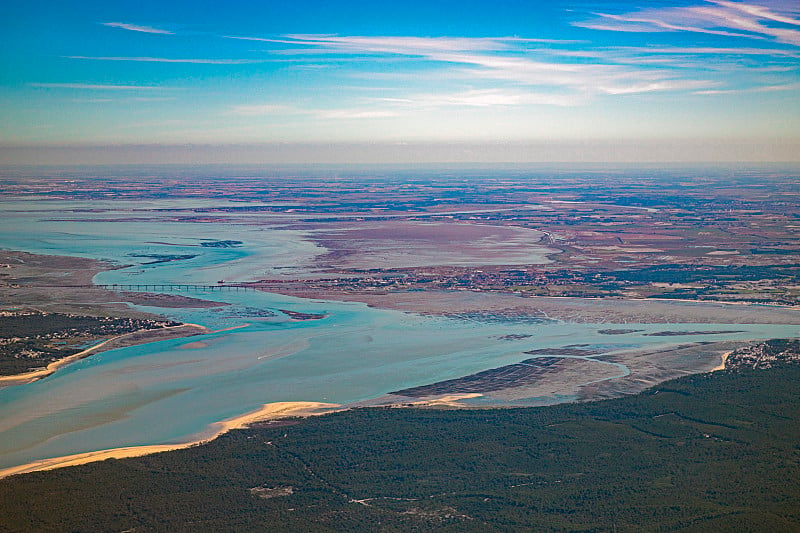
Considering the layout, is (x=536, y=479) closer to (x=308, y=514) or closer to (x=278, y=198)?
(x=308, y=514)

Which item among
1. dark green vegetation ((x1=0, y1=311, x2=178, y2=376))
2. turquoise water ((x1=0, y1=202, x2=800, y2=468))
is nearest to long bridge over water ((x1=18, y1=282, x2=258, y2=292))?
turquoise water ((x1=0, y1=202, x2=800, y2=468))

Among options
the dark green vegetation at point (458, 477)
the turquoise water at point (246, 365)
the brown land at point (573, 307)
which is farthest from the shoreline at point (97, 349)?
the brown land at point (573, 307)

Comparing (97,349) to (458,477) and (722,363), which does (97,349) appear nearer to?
(458,477)

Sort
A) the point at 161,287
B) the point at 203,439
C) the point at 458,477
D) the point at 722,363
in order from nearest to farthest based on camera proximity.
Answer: the point at 458,477 → the point at 203,439 → the point at 722,363 → the point at 161,287

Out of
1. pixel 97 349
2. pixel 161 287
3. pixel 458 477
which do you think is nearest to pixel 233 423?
pixel 458 477

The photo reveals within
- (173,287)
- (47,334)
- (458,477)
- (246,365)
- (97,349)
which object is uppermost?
(173,287)

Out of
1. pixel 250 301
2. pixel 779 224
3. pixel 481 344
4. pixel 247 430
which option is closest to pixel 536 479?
pixel 247 430

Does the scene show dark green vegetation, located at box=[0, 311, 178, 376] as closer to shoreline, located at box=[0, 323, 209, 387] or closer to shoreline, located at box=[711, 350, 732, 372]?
shoreline, located at box=[0, 323, 209, 387]
